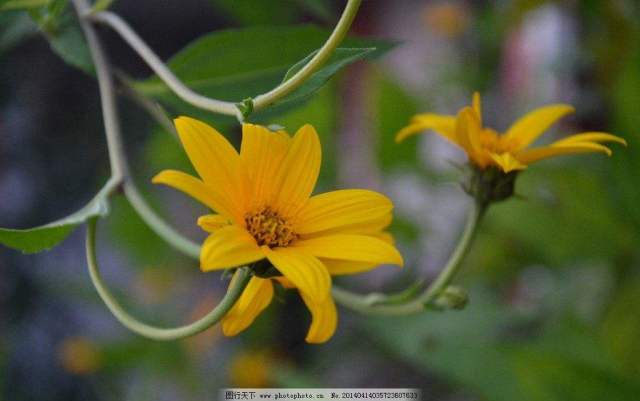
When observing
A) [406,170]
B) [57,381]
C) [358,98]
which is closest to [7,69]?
[57,381]

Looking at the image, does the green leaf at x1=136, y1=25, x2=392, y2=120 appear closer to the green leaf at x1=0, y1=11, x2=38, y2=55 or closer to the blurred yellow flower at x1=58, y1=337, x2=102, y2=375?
the green leaf at x1=0, y1=11, x2=38, y2=55

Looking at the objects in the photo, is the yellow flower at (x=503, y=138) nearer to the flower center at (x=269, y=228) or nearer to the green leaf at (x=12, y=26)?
the flower center at (x=269, y=228)

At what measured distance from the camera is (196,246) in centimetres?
33

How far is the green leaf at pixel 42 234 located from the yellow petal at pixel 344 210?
0.09 metres

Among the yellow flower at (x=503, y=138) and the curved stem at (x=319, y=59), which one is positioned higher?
the curved stem at (x=319, y=59)

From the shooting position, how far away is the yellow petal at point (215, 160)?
0.88ft

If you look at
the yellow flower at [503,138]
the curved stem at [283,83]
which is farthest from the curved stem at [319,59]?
the yellow flower at [503,138]

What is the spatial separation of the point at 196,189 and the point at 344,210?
2.4 inches

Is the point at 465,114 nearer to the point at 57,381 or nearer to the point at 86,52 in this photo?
the point at 86,52

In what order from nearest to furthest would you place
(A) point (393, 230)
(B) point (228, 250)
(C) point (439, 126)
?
(B) point (228, 250) < (C) point (439, 126) < (A) point (393, 230)

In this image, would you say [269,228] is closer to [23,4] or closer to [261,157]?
[261,157]

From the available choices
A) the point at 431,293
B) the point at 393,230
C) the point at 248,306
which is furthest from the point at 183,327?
the point at 393,230

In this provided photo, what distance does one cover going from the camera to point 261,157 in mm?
285

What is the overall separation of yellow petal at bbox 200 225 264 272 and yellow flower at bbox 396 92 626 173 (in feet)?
0.43
